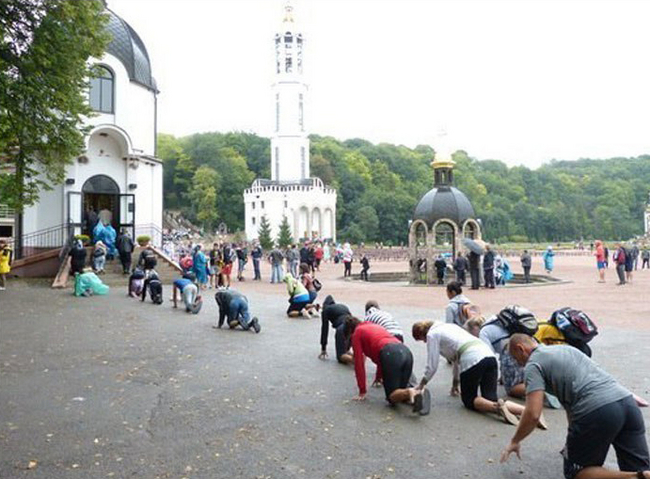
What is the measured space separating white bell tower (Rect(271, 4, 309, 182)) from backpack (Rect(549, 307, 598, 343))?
3217 inches

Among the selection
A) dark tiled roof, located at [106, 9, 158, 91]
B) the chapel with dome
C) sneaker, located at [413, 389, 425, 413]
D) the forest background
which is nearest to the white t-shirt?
sneaker, located at [413, 389, 425, 413]

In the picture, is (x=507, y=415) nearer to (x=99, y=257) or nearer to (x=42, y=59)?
(x=42, y=59)

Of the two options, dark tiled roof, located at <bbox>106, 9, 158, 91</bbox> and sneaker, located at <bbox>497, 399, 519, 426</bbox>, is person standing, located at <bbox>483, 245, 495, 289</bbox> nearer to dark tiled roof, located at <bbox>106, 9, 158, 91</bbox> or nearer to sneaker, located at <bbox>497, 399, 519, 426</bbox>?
sneaker, located at <bbox>497, 399, 519, 426</bbox>

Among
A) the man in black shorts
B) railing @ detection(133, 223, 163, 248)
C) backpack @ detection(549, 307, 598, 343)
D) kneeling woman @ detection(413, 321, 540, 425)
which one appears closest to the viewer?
backpack @ detection(549, 307, 598, 343)

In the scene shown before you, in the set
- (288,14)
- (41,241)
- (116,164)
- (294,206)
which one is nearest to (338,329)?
(41,241)

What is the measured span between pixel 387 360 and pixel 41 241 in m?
21.9

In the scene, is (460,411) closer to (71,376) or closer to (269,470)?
(269,470)

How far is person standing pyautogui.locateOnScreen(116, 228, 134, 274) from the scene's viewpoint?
21330mm

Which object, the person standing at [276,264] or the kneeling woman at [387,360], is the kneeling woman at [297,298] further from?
the person standing at [276,264]

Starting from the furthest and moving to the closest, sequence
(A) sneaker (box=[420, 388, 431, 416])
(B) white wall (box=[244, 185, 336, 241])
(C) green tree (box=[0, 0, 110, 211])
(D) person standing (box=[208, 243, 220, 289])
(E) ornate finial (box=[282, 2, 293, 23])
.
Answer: (E) ornate finial (box=[282, 2, 293, 23])
(B) white wall (box=[244, 185, 336, 241])
(D) person standing (box=[208, 243, 220, 289])
(C) green tree (box=[0, 0, 110, 211])
(A) sneaker (box=[420, 388, 431, 416])

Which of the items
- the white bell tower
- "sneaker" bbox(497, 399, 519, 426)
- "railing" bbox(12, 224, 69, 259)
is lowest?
"sneaker" bbox(497, 399, 519, 426)

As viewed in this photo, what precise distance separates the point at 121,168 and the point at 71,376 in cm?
1940

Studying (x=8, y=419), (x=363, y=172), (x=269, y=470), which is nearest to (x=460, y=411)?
(x=269, y=470)

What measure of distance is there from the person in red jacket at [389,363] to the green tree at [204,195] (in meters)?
79.4
